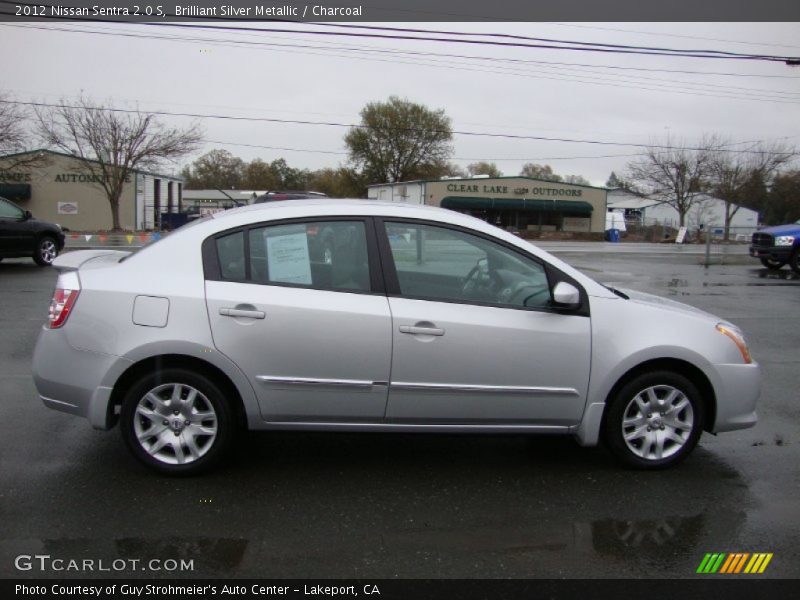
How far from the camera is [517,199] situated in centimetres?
5772

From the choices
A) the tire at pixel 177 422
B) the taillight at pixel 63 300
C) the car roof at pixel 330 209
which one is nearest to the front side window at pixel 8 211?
the taillight at pixel 63 300

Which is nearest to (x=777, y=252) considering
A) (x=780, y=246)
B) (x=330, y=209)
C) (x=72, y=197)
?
(x=780, y=246)

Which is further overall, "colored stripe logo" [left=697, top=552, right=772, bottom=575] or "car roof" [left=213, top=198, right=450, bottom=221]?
"car roof" [left=213, top=198, right=450, bottom=221]

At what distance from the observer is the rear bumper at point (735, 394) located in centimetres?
428

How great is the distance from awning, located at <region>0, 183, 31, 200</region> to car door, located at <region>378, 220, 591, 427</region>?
159 ft

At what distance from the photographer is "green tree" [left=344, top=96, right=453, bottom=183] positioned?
230 ft

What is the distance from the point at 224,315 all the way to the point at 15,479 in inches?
62.9

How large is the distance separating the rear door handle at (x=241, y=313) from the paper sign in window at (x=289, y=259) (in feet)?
0.81

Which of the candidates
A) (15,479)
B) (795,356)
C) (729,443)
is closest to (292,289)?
(15,479)

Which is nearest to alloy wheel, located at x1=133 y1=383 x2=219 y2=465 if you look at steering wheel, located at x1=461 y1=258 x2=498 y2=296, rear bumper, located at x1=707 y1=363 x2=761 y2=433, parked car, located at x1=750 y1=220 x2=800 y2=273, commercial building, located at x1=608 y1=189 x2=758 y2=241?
steering wheel, located at x1=461 y1=258 x2=498 y2=296

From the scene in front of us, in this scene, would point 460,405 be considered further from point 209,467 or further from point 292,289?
point 209,467

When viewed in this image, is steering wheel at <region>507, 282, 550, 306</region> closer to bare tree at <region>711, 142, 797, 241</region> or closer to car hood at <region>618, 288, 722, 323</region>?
car hood at <region>618, 288, 722, 323</region>

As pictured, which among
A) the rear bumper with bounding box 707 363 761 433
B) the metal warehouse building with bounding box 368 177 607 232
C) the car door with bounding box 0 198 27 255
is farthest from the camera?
the metal warehouse building with bounding box 368 177 607 232

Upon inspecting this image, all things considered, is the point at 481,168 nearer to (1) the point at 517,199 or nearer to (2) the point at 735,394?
(1) the point at 517,199
